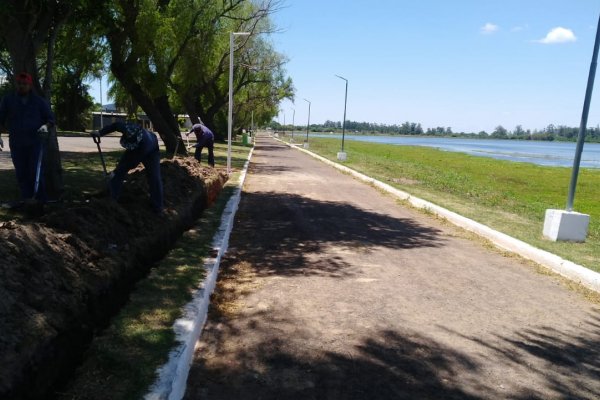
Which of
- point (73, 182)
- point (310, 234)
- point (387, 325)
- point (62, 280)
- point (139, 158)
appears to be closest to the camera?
point (62, 280)

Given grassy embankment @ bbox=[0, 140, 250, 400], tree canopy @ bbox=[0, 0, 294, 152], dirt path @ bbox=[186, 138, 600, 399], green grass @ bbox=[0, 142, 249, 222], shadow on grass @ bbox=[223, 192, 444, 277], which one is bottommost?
shadow on grass @ bbox=[223, 192, 444, 277]

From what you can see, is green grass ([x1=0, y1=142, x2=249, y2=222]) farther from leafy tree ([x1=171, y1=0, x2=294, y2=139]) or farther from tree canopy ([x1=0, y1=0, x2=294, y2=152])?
leafy tree ([x1=171, y1=0, x2=294, y2=139])

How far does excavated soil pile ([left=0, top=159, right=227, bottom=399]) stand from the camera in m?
2.50

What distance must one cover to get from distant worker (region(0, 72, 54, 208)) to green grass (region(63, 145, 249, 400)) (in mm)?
2342

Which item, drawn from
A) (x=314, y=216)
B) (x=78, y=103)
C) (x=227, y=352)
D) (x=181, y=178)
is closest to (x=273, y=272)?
(x=227, y=352)

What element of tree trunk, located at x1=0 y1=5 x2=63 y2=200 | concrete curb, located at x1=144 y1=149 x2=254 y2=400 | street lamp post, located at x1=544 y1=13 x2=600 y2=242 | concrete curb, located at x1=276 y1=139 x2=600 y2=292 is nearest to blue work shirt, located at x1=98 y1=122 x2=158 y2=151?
concrete curb, located at x1=144 y1=149 x2=254 y2=400

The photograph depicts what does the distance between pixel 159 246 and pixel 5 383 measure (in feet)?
10.2

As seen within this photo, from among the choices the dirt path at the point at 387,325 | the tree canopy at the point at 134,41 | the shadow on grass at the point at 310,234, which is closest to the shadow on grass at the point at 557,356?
the dirt path at the point at 387,325

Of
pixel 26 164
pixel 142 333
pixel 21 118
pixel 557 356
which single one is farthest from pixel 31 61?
pixel 557 356

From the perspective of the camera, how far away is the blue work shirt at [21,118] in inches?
234

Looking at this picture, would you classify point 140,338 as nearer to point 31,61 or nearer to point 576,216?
point 31,61

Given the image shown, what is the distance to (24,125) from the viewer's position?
5965 mm

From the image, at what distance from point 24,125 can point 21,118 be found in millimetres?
92

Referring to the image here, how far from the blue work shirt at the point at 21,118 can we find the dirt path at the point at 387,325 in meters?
2.90
